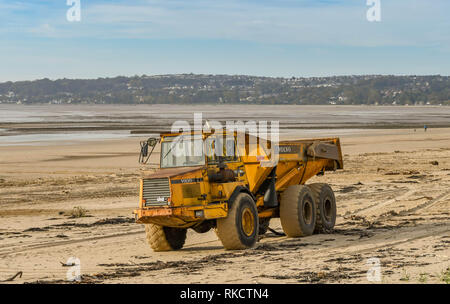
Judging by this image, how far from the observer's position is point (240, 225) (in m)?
15.3

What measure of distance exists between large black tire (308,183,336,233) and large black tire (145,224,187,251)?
12.0ft

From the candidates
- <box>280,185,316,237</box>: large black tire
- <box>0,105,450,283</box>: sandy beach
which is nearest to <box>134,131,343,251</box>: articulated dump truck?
<box>280,185,316,237</box>: large black tire

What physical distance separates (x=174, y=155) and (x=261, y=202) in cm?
265

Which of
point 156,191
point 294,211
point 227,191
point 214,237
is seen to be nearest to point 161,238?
point 156,191

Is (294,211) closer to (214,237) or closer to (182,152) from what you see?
(214,237)

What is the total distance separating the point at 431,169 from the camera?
34000 millimetres

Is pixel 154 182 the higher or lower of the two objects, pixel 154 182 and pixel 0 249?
the higher

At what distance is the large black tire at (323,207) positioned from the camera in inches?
714

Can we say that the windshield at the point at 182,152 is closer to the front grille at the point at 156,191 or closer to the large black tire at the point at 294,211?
the front grille at the point at 156,191

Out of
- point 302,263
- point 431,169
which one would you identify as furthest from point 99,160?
point 302,263
